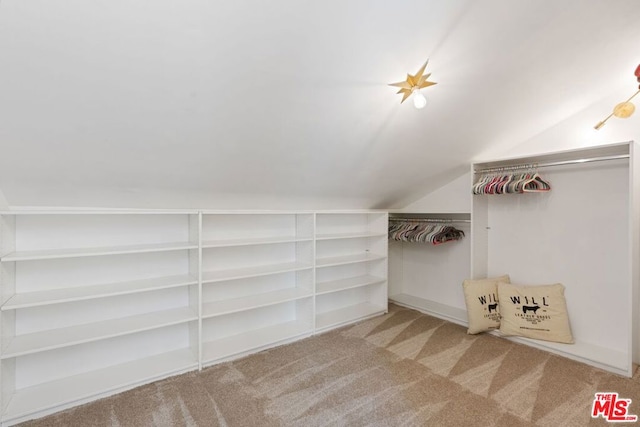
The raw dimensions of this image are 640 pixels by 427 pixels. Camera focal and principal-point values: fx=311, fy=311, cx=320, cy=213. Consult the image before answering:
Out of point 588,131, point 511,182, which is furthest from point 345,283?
point 588,131

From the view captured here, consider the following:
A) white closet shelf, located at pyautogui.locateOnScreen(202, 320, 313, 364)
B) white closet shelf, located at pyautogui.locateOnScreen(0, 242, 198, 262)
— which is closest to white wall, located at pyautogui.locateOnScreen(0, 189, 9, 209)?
white closet shelf, located at pyautogui.locateOnScreen(0, 242, 198, 262)

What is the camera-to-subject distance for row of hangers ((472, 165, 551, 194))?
271 cm

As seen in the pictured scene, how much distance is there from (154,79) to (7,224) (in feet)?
4.61

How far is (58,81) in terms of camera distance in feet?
4.37

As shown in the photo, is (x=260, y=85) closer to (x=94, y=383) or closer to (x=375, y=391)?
(x=375, y=391)

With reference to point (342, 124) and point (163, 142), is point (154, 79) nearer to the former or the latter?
point (163, 142)

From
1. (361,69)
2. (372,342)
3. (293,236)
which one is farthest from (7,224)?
(372,342)

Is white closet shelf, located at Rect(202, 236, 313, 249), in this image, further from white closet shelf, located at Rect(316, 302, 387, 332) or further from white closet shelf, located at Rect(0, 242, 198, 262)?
white closet shelf, located at Rect(316, 302, 387, 332)

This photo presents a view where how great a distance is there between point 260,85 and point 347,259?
2.27 metres

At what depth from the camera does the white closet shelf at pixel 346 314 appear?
322 centimetres

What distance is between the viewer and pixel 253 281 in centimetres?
304

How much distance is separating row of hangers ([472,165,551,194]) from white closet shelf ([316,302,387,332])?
1.71 meters

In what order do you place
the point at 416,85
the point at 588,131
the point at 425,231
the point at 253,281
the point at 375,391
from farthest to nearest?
the point at 425,231 → the point at 253,281 → the point at 588,131 → the point at 375,391 → the point at 416,85

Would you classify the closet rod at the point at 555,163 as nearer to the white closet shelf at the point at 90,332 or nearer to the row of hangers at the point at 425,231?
the row of hangers at the point at 425,231
